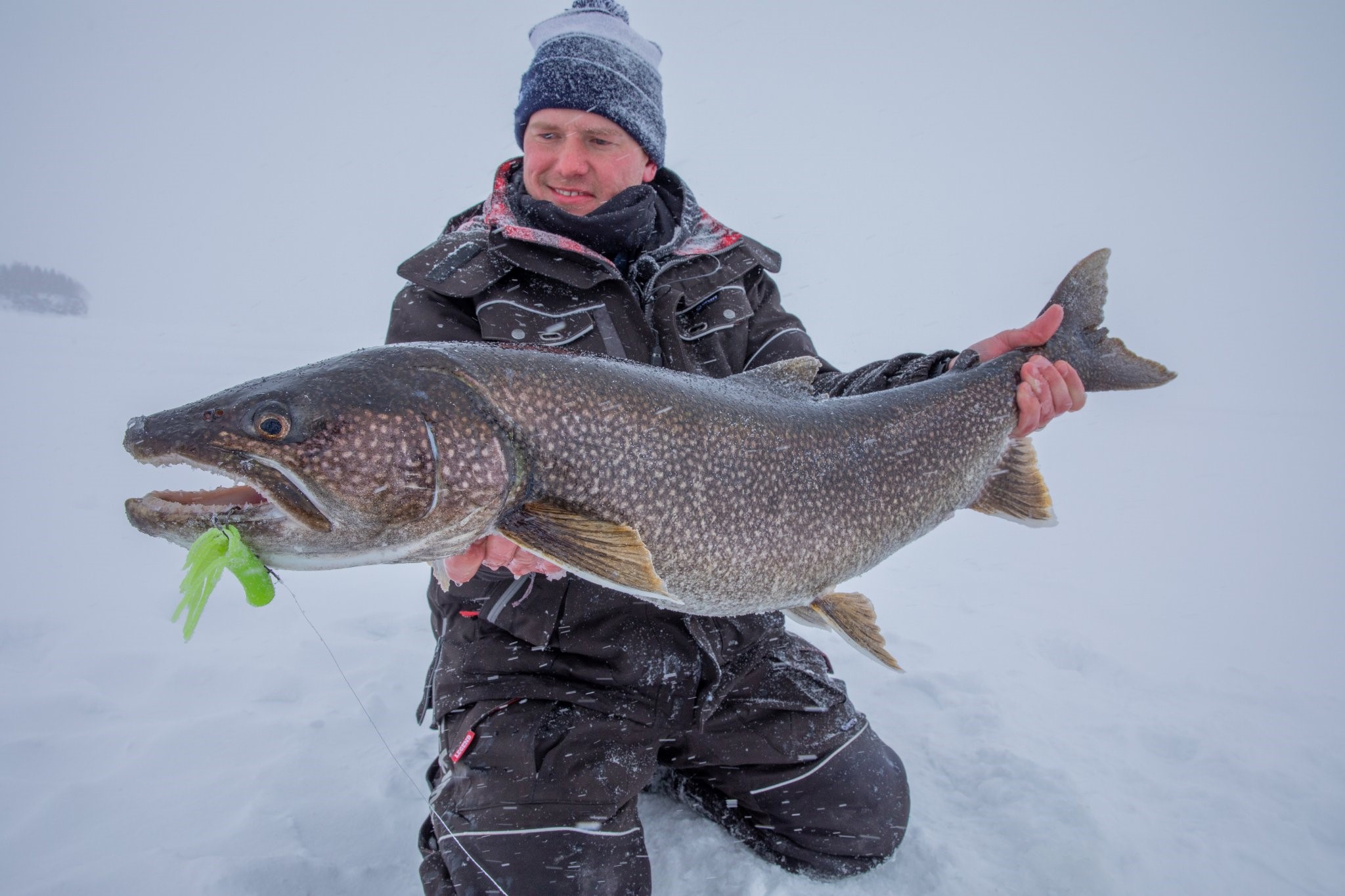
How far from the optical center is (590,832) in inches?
89.5

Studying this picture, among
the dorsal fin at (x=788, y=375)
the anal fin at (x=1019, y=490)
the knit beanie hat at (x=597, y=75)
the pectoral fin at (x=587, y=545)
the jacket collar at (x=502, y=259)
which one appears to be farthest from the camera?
the knit beanie hat at (x=597, y=75)

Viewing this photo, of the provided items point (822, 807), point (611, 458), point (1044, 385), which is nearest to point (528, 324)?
point (611, 458)

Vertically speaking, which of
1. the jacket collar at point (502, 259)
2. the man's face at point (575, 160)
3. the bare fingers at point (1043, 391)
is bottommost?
the bare fingers at point (1043, 391)

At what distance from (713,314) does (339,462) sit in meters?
1.77

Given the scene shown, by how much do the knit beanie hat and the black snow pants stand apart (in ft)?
6.99

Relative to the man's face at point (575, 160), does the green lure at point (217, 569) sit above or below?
below

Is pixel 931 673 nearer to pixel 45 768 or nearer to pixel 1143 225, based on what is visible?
pixel 45 768

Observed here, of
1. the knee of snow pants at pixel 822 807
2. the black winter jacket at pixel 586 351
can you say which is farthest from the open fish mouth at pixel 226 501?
the knee of snow pants at pixel 822 807

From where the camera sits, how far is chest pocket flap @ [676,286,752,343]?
299 cm

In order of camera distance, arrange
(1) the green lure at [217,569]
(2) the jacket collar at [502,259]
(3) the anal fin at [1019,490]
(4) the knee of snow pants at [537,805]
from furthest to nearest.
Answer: (3) the anal fin at [1019,490]
(2) the jacket collar at [502,259]
(4) the knee of snow pants at [537,805]
(1) the green lure at [217,569]

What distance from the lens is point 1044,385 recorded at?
271cm

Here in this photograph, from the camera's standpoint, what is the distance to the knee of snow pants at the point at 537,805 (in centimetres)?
217

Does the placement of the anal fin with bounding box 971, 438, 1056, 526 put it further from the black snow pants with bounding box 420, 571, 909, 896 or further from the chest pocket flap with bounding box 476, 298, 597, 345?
the chest pocket flap with bounding box 476, 298, 597, 345

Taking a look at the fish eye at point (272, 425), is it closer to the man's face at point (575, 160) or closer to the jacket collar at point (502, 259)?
the jacket collar at point (502, 259)
